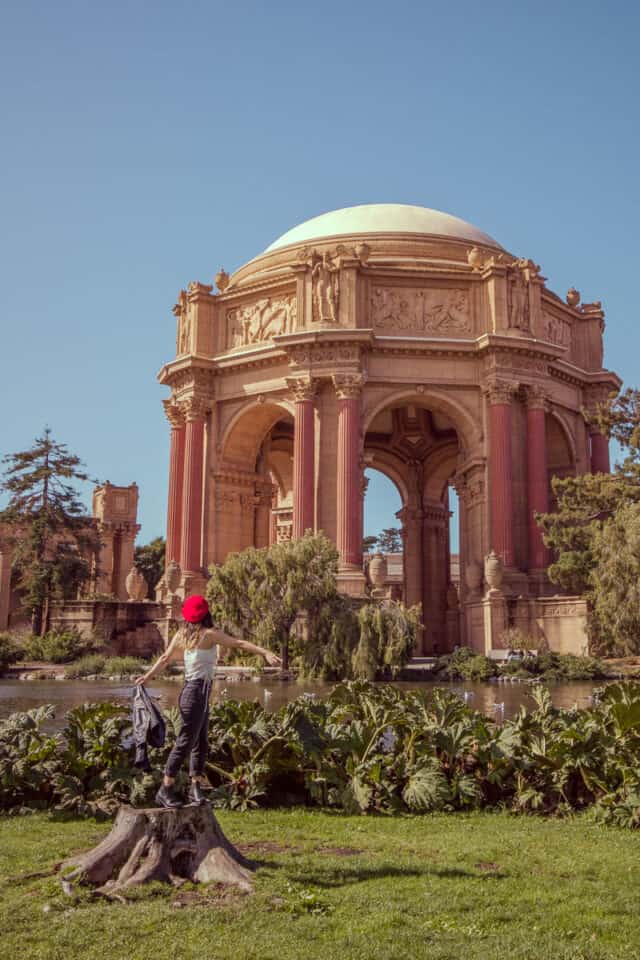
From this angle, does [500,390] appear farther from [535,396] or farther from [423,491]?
[423,491]

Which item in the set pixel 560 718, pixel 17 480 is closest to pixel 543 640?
pixel 17 480

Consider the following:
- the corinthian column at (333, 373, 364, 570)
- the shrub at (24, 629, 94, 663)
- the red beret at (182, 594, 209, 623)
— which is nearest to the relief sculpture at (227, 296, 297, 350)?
the corinthian column at (333, 373, 364, 570)

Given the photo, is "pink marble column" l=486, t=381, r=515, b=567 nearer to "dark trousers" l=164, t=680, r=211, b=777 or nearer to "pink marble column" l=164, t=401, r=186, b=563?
"pink marble column" l=164, t=401, r=186, b=563

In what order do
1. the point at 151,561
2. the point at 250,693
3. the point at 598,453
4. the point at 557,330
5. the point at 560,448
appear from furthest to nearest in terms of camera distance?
the point at 151,561 < the point at 598,453 < the point at 560,448 < the point at 557,330 < the point at 250,693

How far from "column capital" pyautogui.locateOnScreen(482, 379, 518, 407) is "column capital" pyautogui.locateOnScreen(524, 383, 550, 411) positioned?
99cm

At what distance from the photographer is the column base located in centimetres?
3494

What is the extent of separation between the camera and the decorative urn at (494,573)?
35.4 m

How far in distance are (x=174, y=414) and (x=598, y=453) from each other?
19.5 meters

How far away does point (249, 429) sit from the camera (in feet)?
138

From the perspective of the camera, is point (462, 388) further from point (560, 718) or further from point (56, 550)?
point (560, 718)

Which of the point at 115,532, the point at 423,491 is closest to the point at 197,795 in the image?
the point at 423,491

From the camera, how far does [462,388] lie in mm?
38844

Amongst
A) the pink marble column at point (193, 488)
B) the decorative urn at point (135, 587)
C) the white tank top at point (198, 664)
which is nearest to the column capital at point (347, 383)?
the pink marble column at point (193, 488)

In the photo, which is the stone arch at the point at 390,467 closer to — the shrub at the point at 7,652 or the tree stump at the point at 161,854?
the shrub at the point at 7,652
